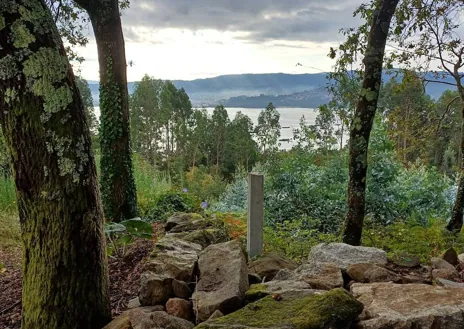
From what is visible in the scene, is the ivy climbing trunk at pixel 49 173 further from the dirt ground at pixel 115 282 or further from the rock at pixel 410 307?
the rock at pixel 410 307

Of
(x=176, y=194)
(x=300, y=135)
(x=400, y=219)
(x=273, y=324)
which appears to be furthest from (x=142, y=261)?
(x=300, y=135)

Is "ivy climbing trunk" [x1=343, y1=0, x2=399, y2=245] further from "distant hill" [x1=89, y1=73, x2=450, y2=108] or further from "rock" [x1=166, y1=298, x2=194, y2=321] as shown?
"distant hill" [x1=89, y1=73, x2=450, y2=108]

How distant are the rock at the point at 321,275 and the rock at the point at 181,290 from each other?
2.34ft

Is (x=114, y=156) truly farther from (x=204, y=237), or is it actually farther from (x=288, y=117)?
(x=288, y=117)

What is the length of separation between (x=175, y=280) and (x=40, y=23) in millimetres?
1660

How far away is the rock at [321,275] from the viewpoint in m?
2.41

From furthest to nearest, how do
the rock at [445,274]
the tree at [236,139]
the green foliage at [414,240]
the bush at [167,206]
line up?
the tree at [236,139]
the bush at [167,206]
the green foliage at [414,240]
the rock at [445,274]

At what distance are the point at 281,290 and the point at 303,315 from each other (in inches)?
16.7

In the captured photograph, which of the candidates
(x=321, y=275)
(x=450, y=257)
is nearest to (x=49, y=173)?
(x=321, y=275)

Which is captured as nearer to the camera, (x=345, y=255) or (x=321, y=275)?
(x=321, y=275)

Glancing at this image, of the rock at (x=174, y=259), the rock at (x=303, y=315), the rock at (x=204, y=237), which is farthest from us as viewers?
the rock at (x=204, y=237)

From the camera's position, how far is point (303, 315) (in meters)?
1.77

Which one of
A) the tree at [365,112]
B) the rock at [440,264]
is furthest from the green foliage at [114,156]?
the rock at [440,264]

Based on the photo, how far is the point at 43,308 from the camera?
7.13ft
